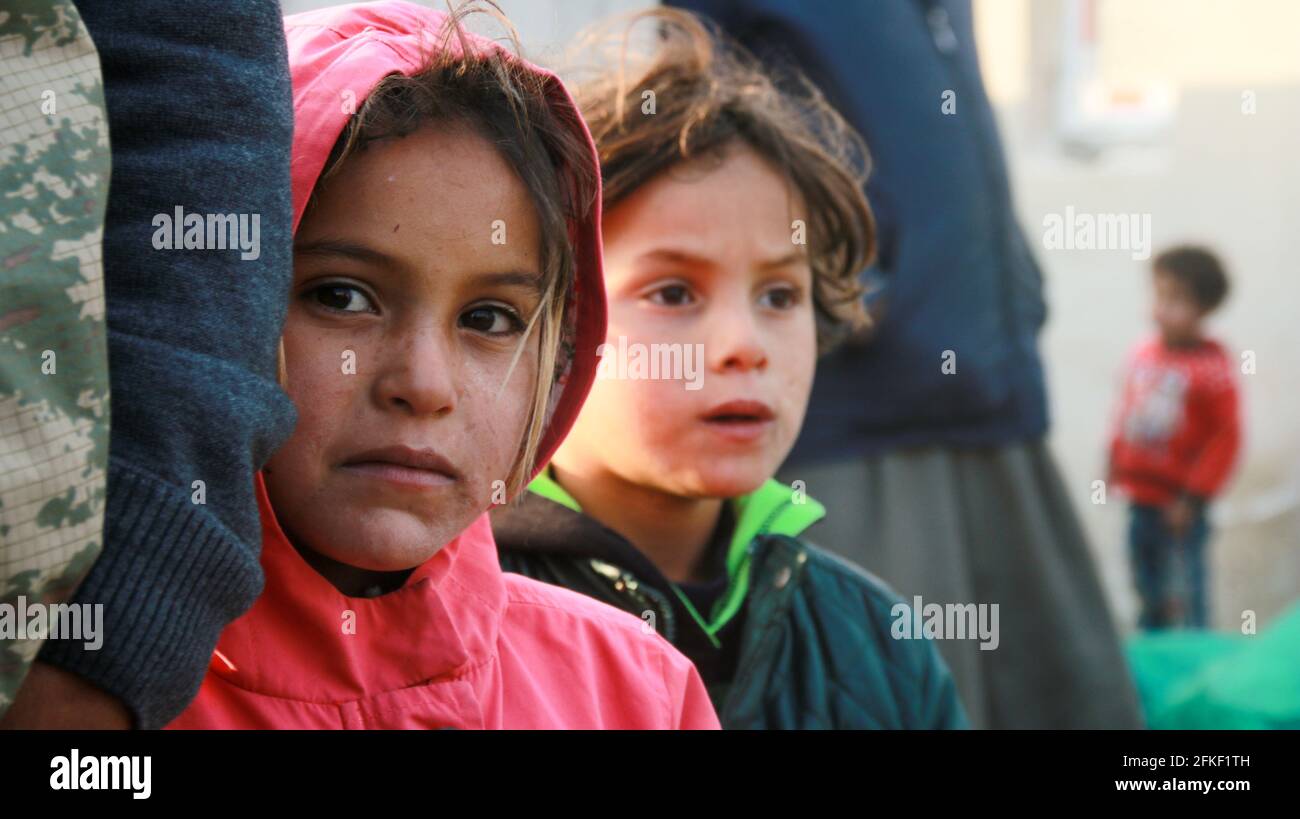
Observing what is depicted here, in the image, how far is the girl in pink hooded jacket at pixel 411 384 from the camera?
113 cm

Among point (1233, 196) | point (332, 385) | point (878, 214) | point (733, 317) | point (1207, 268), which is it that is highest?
point (1233, 196)

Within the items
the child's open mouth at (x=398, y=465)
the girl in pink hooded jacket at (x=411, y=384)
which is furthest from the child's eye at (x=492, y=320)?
the child's open mouth at (x=398, y=465)

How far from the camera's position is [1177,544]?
509 centimetres

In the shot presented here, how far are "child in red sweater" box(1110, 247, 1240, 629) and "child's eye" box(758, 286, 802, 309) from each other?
3673mm

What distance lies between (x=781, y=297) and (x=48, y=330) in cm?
99

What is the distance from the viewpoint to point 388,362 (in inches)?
44.9

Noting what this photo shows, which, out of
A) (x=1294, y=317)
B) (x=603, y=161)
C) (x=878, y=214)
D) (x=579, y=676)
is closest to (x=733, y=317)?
(x=603, y=161)

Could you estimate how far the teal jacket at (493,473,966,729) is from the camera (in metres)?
1.55

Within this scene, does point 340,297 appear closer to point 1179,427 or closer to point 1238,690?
point 1238,690

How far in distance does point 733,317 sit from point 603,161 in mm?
234

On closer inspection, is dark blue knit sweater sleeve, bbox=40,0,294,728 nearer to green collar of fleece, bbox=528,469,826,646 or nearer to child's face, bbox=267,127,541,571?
child's face, bbox=267,127,541,571

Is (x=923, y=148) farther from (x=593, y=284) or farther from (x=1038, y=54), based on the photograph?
(x=1038, y=54)

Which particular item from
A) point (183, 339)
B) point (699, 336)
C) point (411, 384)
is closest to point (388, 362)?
point (411, 384)

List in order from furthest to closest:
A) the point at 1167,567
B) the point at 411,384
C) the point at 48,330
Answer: the point at 1167,567 < the point at 411,384 < the point at 48,330
